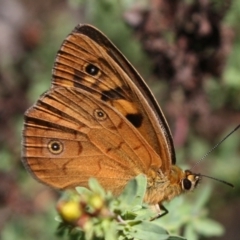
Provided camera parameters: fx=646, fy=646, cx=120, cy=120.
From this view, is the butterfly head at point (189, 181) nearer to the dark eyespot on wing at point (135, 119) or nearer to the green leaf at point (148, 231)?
the dark eyespot on wing at point (135, 119)

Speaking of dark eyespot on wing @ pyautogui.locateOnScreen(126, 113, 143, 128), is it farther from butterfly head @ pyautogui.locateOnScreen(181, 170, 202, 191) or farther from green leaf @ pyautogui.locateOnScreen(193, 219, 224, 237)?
green leaf @ pyautogui.locateOnScreen(193, 219, 224, 237)

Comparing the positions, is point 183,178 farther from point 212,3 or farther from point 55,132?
point 212,3

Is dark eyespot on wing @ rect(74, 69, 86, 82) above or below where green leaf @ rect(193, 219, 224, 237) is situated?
above

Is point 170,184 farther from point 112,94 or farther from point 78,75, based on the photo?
point 78,75

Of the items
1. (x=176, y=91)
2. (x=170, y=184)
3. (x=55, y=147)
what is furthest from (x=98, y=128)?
(x=176, y=91)

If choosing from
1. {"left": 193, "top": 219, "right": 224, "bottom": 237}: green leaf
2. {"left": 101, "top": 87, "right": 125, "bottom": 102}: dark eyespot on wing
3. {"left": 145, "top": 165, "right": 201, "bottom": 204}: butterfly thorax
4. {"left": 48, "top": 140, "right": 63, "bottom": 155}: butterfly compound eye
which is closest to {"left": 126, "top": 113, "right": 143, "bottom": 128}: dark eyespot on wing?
{"left": 101, "top": 87, "right": 125, "bottom": 102}: dark eyespot on wing

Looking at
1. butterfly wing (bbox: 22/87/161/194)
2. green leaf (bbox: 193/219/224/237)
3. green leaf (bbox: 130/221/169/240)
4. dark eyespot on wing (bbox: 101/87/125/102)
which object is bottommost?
green leaf (bbox: 193/219/224/237)

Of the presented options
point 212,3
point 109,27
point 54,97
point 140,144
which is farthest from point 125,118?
point 109,27

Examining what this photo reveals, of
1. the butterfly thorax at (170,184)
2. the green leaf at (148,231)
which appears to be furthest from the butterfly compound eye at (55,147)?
the green leaf at (148,231)
